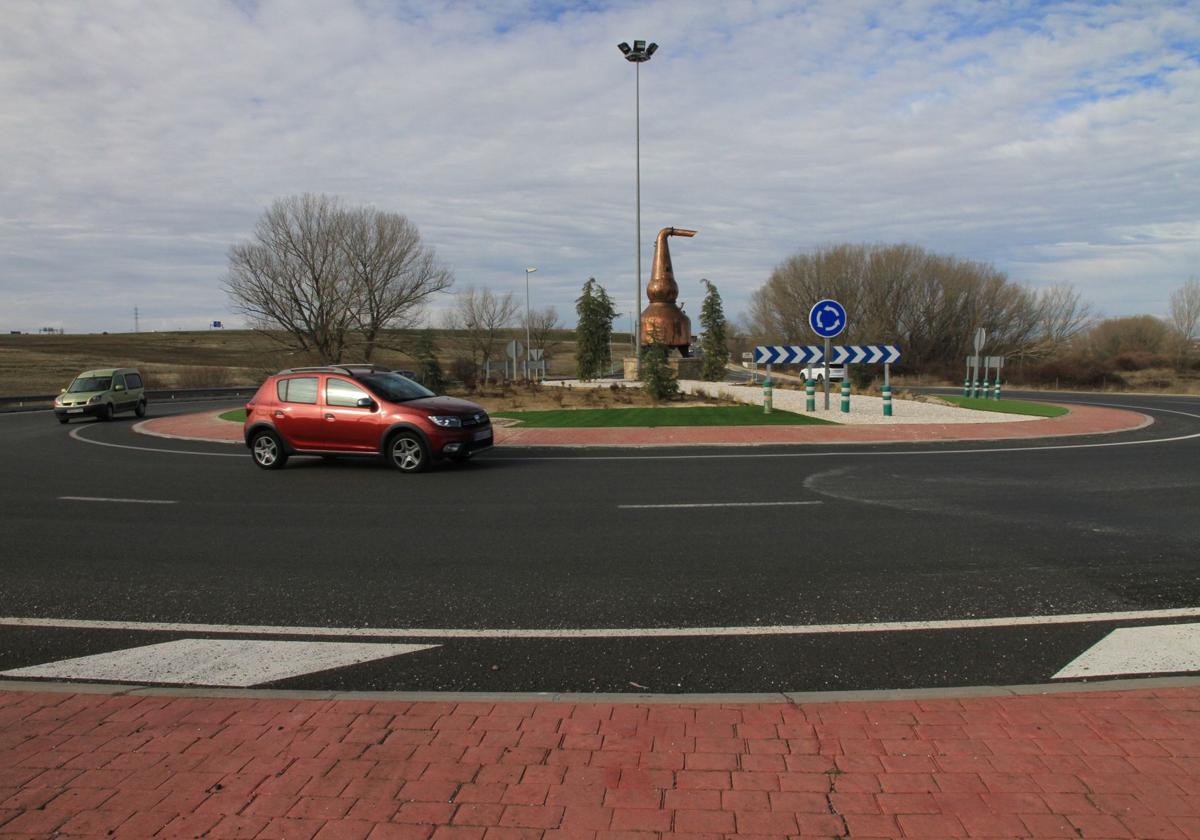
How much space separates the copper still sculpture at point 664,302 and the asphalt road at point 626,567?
28662 millimetres

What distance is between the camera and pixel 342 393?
40.3ft

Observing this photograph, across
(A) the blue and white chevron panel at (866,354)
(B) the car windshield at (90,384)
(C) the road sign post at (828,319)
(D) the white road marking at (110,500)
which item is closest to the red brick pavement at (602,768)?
(D) the white road marking at (110,500)

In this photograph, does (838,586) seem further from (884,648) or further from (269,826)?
(269,826)

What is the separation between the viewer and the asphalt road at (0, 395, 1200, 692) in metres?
4.34

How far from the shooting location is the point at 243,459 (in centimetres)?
1403

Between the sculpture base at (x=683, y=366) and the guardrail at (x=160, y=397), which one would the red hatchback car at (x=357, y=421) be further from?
the guardrail at (x=160, y=397)

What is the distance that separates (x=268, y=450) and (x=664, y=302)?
29.9 meters

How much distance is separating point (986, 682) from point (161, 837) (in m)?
3.76

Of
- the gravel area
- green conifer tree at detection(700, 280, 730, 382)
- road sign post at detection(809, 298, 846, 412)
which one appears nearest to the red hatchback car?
road sign post at detection(809, 298, 846, 412)

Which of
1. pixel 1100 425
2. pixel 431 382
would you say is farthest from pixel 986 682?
pixel 431 382

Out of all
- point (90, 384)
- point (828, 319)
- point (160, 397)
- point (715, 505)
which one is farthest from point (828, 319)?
point (160, 397)

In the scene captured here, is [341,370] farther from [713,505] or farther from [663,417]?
[663,417]

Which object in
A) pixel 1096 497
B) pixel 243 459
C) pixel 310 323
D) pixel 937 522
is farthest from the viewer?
pixel 310 323

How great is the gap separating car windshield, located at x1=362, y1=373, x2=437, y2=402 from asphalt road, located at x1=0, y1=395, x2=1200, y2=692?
4.45 ft
